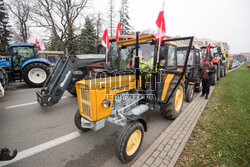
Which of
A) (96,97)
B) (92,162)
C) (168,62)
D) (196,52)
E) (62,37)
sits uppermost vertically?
(62,37)

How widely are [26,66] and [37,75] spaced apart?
Result: 2.32ft

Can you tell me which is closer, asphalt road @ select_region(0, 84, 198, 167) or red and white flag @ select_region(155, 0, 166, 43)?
asphalt road @ select_region(0, 84, 198, 167)

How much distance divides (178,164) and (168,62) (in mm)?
2359

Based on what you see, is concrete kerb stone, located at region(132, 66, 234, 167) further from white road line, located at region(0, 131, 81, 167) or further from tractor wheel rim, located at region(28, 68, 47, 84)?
tractor wheel rim, located at region(28, 68, 47, 84)

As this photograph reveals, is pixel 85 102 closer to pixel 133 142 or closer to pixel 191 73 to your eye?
pixel 133 142

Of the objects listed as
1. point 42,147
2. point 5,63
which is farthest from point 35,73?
point 42,147

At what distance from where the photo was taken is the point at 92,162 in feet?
6.95

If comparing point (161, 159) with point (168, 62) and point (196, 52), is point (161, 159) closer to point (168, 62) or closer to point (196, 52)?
point (168, 62)

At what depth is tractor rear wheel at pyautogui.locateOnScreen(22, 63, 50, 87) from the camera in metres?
6.79

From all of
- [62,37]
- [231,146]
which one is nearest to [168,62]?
[231,146]

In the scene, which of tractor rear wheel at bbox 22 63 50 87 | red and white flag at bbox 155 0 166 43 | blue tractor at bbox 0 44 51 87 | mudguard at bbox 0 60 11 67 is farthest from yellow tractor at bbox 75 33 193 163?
mudguard at bbox 0 60 11 67

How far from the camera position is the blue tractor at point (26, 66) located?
22.6 ft

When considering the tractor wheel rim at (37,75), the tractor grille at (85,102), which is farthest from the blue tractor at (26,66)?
the tractor grille at (85,102)

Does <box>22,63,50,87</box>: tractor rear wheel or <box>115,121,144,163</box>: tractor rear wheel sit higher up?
<box>22,63,50,87</box>: tractor rear wheel
